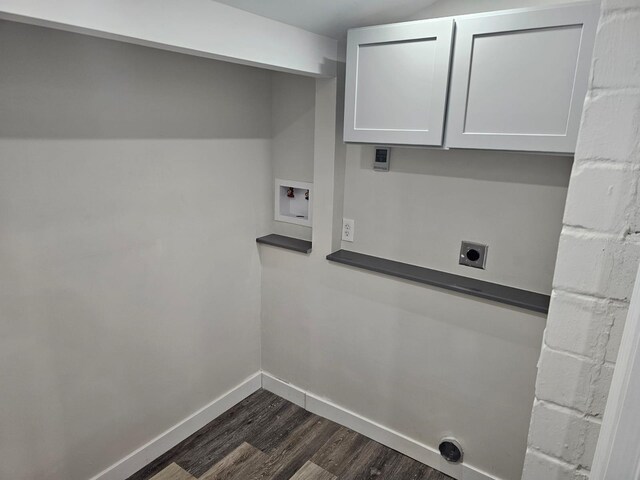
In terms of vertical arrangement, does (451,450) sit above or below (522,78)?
below

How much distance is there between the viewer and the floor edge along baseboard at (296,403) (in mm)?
2098

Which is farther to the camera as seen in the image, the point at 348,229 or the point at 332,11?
the point at 348,229

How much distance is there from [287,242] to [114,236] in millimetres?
964

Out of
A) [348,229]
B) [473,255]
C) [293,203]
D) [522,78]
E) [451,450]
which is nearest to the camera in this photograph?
[522,78]

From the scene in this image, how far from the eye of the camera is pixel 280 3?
1.60 meters

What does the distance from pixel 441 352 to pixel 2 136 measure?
1985mm

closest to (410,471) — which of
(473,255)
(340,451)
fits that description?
(340,451)

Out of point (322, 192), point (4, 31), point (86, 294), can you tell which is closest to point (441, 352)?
point (322, 192)

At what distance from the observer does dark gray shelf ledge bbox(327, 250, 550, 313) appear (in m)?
1.80

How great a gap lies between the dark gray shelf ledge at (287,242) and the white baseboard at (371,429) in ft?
2.92

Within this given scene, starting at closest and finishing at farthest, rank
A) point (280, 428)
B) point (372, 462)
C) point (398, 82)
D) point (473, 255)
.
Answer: point (398, 82) < point (473, 255) < point (372, 462) < point (280, 428)

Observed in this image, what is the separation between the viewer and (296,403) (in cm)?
269

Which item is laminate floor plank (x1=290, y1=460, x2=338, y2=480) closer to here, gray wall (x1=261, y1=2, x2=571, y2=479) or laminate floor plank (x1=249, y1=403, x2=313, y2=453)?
laminate floor plank (x1=249, y1=403, x2=313, y2=453)

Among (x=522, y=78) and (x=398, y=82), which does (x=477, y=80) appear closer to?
(x=522, y=78)
